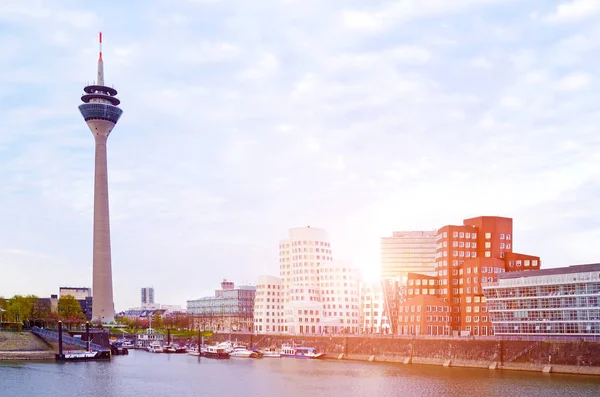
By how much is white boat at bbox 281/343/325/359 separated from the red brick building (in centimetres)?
2267

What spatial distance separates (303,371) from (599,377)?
51338 mm

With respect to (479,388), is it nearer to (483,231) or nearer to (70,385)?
(70,385)

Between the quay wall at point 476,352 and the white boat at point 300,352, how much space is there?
143 inches

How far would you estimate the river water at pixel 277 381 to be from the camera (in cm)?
9781

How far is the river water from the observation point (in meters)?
97.8

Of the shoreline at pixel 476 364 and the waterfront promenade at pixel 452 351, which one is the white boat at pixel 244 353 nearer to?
the waterfront promenade at pixel 452 351

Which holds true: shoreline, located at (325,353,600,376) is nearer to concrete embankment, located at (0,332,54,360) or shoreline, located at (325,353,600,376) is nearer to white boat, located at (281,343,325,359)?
white boat, located at (281,343,325,359)

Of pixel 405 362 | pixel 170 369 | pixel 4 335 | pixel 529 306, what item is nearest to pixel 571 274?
pixel 529 306

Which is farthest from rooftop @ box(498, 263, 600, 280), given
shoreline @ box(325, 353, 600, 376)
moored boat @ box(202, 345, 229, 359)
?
moored boat @ box(202, 345, 229, 359)

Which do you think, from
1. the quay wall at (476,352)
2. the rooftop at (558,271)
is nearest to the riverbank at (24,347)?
the quay wall at (476,352)

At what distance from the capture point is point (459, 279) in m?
170

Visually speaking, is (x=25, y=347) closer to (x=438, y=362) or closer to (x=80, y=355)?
(x=80, y=355)

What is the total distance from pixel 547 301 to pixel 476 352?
17246mm

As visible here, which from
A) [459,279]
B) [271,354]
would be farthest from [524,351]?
[271,354]
